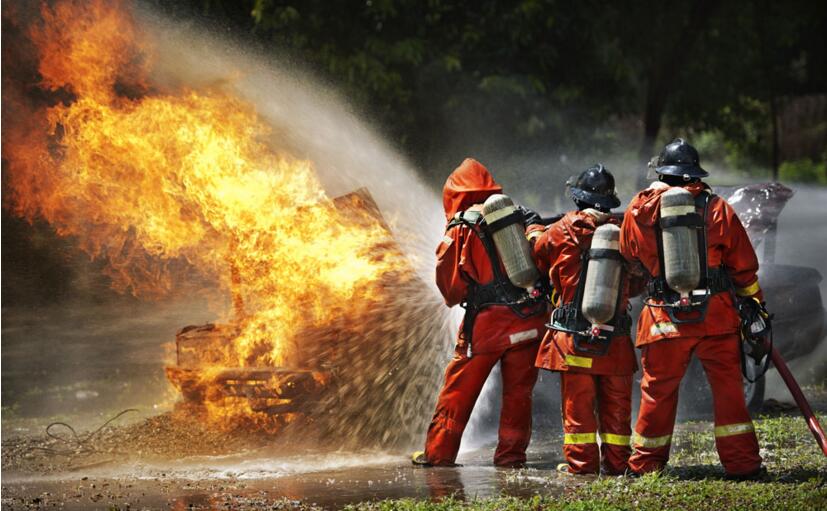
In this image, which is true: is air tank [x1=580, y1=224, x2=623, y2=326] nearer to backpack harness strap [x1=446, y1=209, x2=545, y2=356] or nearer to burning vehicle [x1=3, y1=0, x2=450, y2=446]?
backpack harness strap [x1=446, y1=209, x2=545, y2=356]

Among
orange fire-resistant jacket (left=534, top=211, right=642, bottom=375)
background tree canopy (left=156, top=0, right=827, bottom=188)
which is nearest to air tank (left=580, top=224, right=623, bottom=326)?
orange fire-resistant jacket (left=534, top=211, right=642, bottom=375)

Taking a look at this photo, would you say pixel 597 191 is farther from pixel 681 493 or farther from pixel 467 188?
pixel 681 493

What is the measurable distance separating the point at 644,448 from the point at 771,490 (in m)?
0.89

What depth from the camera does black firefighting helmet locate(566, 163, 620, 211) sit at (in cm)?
747

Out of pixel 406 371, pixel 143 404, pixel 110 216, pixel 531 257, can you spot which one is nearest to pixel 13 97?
pixel 110 216

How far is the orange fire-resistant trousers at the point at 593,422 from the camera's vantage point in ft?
23.7

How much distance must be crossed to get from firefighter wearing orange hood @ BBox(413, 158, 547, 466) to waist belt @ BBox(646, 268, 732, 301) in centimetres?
98

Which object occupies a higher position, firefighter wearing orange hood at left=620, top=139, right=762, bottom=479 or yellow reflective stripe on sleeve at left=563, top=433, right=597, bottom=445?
firefighter wearing orange hood at left=620, top=139, right=762, bottom=479

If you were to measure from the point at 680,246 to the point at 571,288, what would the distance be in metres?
0.91

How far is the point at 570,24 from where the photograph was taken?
16781 mm

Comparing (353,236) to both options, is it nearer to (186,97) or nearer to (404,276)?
(404,276)

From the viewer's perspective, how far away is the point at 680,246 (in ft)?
21.9

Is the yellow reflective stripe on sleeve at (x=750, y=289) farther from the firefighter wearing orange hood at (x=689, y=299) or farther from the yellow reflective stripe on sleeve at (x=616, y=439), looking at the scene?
the yellow reflective stripe on sleeve at (x=616, y=439)

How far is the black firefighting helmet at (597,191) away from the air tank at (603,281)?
0.34 meters
